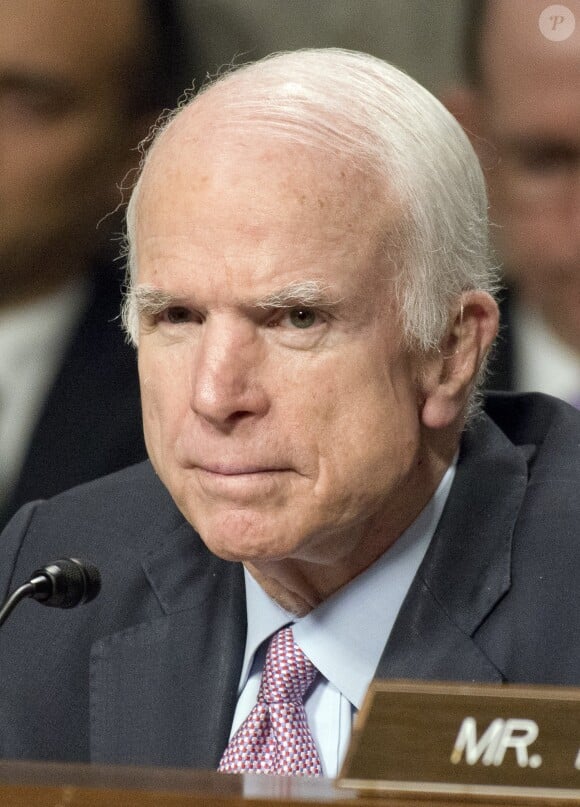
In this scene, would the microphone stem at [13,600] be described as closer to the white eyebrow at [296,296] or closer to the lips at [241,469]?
the lips at [241,469]

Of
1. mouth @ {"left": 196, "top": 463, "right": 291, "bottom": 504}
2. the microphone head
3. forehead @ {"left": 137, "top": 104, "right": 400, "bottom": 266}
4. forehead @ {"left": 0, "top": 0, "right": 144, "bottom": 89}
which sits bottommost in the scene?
the microphone head

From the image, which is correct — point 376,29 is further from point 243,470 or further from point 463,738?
point 463,738

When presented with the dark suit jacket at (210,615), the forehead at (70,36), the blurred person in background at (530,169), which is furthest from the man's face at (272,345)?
the forehead at (70,36)

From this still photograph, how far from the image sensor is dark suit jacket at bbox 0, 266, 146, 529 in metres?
2.64

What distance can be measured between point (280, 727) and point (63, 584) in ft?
1.34

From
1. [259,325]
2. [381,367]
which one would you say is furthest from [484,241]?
[259,325]

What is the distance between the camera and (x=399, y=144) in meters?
1.75

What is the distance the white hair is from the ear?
0.03 meters

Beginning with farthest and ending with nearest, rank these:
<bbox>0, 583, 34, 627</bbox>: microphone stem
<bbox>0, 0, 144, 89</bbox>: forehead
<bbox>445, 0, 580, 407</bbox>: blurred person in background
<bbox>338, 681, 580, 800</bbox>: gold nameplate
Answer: <bbox>0, 0, 144, 89</bbox>: forehead → <bbox>445, 0, 580, 407</bbox>: blurred person in background → <bbox>0, 583, 34, 627</bbox>: microphone stem → <bbox>338, 681, 580, 800</bbox>: gold nameplate

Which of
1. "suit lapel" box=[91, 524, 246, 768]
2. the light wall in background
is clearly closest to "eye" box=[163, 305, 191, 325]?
"suit lapel" box=[91, 524, 246, 768]

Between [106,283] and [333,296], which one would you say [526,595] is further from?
[106,283]

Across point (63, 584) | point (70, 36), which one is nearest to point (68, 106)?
point (70, 36)

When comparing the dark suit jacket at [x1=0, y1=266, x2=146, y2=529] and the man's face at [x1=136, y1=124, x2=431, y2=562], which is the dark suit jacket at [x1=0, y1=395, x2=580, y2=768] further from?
the dark suit jacket at [x1=0, y1=266, x2=146, y2=529]

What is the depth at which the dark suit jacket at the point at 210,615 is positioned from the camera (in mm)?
1802
